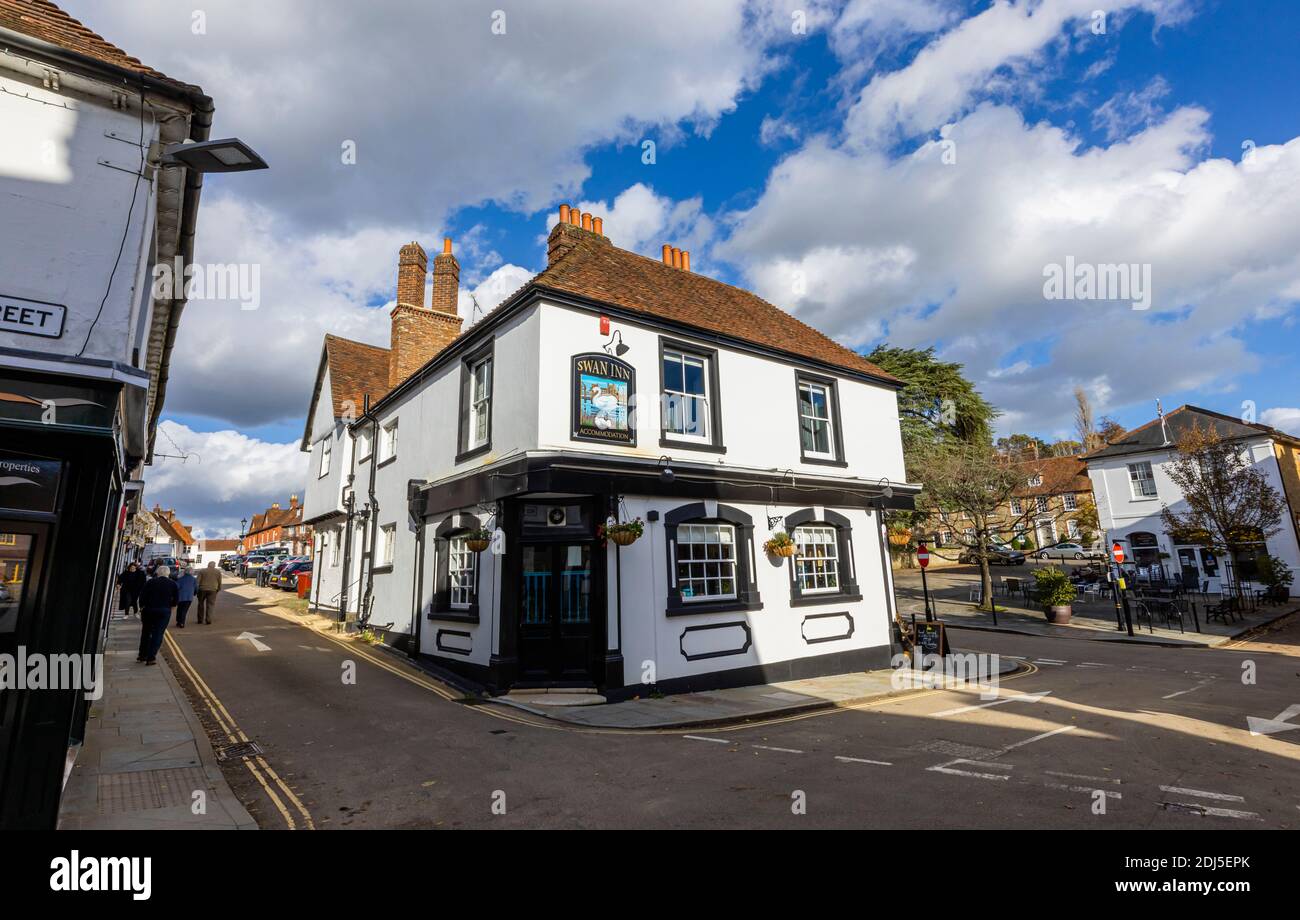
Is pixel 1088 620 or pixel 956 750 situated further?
pixel 1088 620

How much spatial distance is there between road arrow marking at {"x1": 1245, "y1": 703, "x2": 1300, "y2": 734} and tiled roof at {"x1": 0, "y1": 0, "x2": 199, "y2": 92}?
15.1m

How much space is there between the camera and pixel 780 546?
11922mm

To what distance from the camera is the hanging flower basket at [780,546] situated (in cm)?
1192

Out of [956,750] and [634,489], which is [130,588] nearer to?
[634,489]

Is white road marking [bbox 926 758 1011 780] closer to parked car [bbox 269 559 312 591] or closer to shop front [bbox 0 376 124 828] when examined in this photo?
shop front [bbox 0 376 124 828]

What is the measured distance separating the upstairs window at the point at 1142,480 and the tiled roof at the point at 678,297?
2519 cm

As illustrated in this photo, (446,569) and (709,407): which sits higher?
(709,407)

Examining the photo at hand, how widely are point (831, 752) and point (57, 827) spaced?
24.1ft

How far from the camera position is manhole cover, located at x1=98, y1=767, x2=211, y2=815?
5.23 metres

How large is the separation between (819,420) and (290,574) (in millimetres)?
26913

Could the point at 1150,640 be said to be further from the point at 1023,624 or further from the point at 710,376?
the point at 710,376

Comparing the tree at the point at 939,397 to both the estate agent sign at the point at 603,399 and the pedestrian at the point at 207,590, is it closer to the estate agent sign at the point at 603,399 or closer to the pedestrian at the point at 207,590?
the estate agent sign at the point at 603,399

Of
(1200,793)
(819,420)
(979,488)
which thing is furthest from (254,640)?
(979,488)
